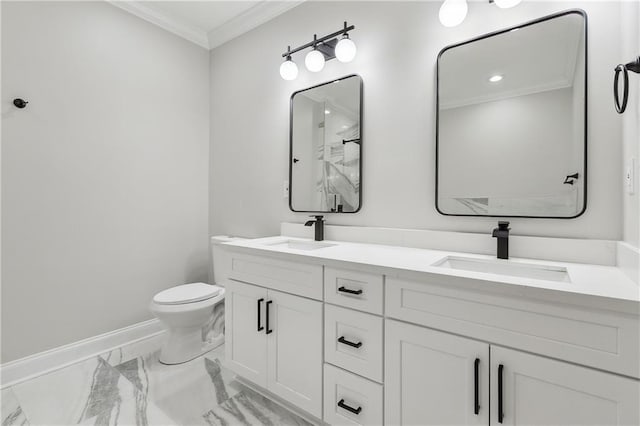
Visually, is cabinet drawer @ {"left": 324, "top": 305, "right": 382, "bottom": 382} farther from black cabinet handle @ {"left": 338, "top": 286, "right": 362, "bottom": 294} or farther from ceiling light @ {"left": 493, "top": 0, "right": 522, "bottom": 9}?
ceiling light @ {"left": 493, "top": 0, "right": 522, "bottom": 9}

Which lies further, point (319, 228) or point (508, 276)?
point (319, 228)

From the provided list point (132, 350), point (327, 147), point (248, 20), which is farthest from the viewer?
point (248, 20)

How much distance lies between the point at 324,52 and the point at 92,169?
1785 mm

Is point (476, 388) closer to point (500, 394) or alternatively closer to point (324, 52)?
point (500, 394)

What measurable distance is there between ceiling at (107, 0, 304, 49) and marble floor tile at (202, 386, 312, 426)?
2.58m

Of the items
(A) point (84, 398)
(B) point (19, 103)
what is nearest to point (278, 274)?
(A) point (84, 398)

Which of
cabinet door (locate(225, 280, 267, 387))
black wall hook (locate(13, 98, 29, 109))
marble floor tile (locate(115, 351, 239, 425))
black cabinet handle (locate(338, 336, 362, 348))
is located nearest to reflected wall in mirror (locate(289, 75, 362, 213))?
cabinet door (locate(225, 280, 267, 387))

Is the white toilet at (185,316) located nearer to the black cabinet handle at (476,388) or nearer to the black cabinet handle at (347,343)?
the black cabinet handle at (347,343)

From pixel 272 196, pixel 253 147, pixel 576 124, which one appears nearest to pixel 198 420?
pixel 272 196

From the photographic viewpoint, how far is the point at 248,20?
243 cm

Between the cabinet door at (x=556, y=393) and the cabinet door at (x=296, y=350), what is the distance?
695 mm

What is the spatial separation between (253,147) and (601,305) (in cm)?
225

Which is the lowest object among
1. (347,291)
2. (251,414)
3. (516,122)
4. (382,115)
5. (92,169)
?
(251,414)

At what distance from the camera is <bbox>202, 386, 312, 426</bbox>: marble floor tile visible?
4.82 ft
